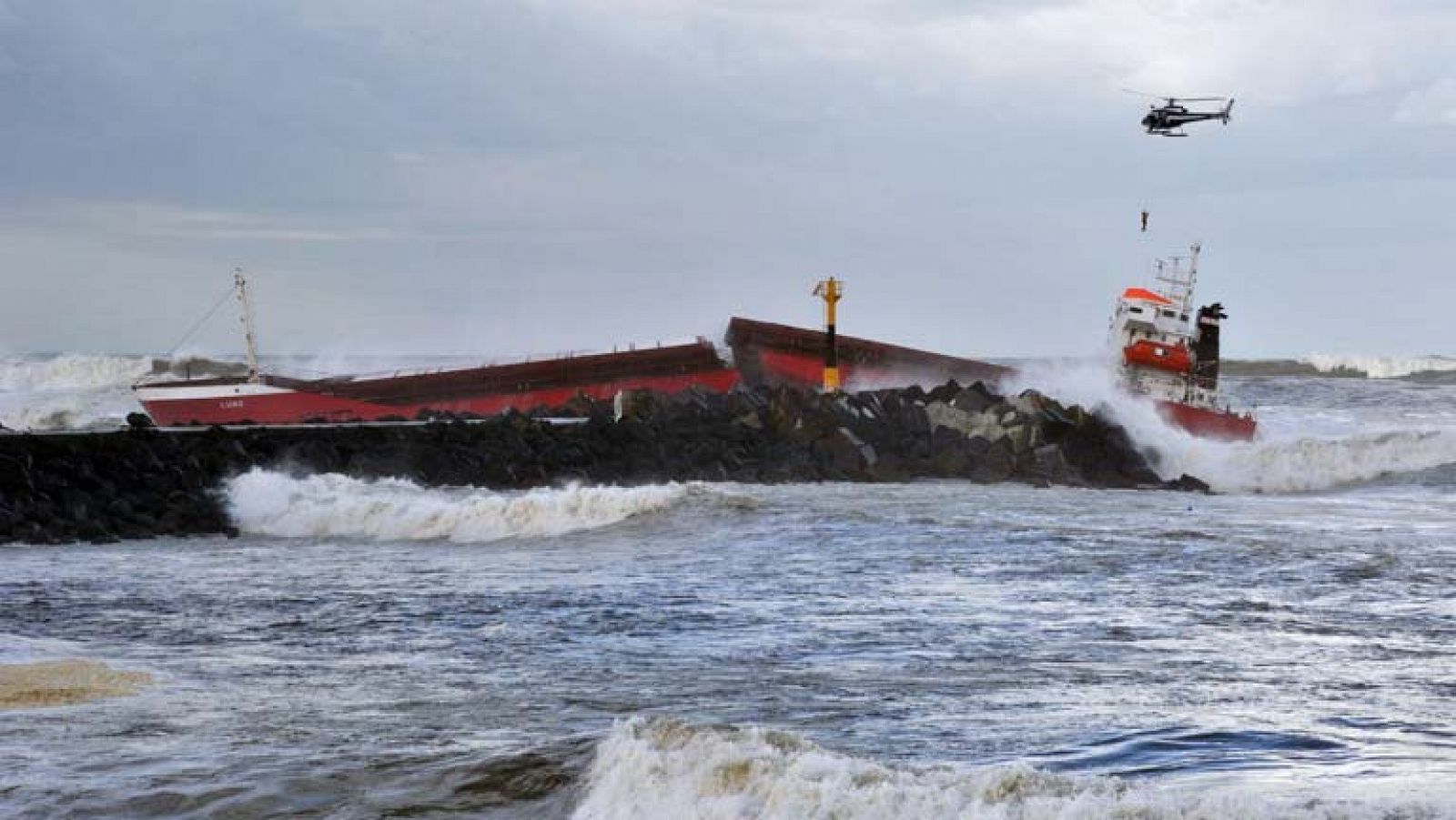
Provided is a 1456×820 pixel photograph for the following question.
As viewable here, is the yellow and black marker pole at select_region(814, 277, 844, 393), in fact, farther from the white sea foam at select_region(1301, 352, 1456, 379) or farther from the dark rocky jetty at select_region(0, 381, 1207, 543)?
the white sea foam at select_region(1301, 352, 1456, 379)

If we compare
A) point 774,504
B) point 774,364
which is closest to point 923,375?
point 774,364

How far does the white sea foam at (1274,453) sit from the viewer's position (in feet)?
97.0

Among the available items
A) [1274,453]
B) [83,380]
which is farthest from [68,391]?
[1274,453]

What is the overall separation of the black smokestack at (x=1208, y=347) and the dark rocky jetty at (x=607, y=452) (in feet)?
23.6

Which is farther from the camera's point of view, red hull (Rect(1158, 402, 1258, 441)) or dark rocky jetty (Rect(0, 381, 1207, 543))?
red hull (Rect(1158, 402, 1258, 441))

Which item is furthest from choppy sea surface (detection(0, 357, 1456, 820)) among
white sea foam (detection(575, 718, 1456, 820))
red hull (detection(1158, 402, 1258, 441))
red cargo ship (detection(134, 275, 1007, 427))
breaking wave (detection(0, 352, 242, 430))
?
breaking wave (detection(0, 352, 242, 430))

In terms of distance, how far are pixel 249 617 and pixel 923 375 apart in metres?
23.8

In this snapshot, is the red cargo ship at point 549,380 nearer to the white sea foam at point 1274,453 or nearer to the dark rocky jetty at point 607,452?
the white sea foam at point 1274,453

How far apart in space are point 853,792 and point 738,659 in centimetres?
439

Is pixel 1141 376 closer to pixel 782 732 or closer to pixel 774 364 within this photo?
pixel 774 364

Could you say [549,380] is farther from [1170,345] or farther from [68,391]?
[68,391]

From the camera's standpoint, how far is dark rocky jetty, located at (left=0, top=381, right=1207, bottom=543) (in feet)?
69.9

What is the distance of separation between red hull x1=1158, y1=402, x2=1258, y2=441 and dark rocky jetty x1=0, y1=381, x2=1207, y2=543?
142 inches

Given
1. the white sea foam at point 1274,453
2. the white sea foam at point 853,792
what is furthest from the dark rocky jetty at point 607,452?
the white sea foam at point 853,792
